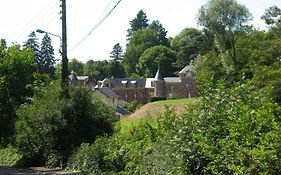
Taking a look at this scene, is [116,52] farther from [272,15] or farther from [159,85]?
[272,15]

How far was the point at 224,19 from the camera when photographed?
73688mm

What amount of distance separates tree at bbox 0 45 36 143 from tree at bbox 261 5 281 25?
2393cm

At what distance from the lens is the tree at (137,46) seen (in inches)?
5792

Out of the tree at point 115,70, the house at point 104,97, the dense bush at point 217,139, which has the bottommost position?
the dense bush at point 217,139

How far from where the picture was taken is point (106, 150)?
18359 millimetres

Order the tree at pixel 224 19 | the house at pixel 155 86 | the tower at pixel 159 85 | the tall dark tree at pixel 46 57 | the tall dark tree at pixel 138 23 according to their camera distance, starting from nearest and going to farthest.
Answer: the tree at pixel 224 19
the tall dark tree at pixel 46 57
the tower at pixel 159 85
the house at pixel 155 86
the tall dark tree at pixel 138 23

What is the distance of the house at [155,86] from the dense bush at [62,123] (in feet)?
303

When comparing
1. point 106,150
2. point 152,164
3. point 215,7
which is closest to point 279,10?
point 215,7

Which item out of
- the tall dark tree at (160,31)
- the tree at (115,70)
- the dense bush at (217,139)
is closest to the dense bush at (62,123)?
the dense bush at (217,139)

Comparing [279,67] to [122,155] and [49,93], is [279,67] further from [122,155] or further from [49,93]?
[122,155]

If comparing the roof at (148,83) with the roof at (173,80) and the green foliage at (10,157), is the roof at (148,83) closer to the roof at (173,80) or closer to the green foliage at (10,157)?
the roof at (173,80)

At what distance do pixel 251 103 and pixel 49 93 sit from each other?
587 inches

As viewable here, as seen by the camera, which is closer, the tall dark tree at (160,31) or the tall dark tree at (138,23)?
the tall dark tree at (160,31)

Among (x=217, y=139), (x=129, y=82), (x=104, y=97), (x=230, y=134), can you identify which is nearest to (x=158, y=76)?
(x=129, y=82)
